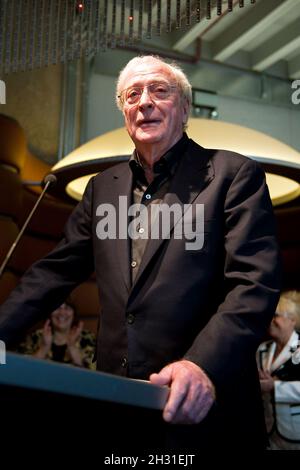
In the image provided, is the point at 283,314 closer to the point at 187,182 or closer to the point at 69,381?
the point at 187,182

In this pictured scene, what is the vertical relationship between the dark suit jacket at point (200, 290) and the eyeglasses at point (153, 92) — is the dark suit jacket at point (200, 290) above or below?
below

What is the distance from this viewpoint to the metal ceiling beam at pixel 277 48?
302 cm

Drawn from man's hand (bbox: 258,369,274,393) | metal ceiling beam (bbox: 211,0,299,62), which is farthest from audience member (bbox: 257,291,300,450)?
metal ceiling beam (bbox: 211,0,299,62)

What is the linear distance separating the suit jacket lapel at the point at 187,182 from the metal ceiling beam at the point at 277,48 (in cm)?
167

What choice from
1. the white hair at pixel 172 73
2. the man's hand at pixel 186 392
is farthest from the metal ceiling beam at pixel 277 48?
the man's hand at pixel 186 392

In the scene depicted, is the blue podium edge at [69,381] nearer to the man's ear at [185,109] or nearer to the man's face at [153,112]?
the man's face at [153,112]

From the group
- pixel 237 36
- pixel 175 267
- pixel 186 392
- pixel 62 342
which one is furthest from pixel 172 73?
pixel 237 36

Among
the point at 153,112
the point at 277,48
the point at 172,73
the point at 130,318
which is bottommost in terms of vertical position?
the point at 130,318

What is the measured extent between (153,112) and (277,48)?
2.62 meters

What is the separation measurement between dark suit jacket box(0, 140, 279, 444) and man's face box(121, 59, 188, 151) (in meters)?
0.08

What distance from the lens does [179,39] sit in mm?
4496

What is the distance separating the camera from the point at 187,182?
4.12 feet

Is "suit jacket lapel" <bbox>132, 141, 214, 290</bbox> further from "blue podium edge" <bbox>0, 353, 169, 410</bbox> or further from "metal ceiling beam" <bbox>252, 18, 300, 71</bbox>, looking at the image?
"metal ceiling beam" <bbox>252, 18, 300, 71</bbox>

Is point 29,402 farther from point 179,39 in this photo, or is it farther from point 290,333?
point 179,39
